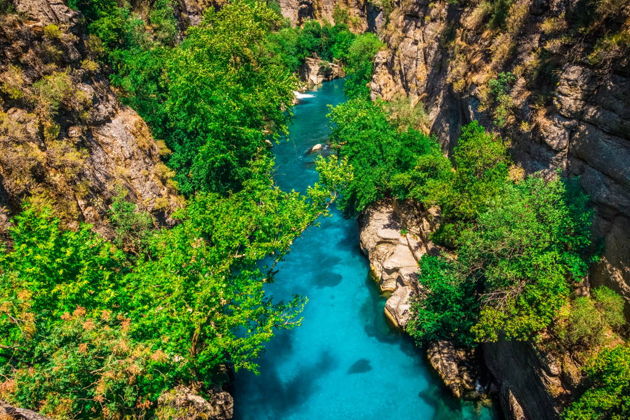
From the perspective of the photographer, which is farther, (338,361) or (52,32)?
(52,32)

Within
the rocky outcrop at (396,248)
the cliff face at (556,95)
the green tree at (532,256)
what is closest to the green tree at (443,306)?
the rocky outcrop at (396,248)

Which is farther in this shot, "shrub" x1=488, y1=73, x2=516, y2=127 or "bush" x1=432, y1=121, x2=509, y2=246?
"shrub" x1=488, y1=73, x2=516, y2=127

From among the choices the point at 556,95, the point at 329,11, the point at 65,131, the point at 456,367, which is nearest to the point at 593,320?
the point at 456,367

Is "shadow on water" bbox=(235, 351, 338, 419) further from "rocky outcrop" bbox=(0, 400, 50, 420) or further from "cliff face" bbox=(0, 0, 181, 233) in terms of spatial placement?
"rocky outcrop" bbox=(0, 400, 50, 420)

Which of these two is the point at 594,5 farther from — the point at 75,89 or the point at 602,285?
the point at 75,89

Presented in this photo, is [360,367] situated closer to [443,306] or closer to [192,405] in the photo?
[443,306]

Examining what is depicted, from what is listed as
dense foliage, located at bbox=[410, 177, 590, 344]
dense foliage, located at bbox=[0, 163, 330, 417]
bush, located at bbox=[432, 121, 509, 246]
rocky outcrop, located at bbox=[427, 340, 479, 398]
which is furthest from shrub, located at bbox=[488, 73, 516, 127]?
rocky outcrop, located at bbox=[427, 340, 479, 398]

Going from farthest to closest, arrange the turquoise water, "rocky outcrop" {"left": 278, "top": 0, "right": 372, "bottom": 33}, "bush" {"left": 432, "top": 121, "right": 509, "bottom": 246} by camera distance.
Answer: "rocky outcrop" {"left": 278, "top": 0, "right": 372, "bottom": 33}
the turquoise water
"bush" {"left": 432, "top": 121, "right": 509, "bottom": 246}
